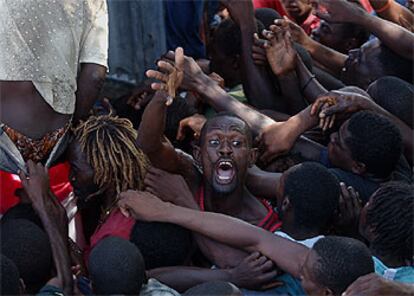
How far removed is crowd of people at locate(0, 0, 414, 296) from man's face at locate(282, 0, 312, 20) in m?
1.18

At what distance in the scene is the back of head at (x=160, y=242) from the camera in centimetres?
358

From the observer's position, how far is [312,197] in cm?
368

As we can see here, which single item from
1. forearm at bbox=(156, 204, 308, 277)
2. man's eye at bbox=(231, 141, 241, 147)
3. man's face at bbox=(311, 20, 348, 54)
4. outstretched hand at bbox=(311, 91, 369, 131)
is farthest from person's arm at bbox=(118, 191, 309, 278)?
man's face at bbox=(311, 20, 348, 54)

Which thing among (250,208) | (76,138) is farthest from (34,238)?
(250,208)

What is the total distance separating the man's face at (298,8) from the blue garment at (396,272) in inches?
110

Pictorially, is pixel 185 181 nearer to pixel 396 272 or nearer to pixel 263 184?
pixel 263 184

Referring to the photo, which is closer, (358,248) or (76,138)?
(358,248)

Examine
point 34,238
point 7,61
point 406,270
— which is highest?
point 7,61

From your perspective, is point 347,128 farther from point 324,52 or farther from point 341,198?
point 324,52

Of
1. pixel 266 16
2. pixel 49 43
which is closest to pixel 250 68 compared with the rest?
pixel 266 16

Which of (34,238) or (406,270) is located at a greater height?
(34,238)

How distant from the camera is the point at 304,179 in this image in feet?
12.3

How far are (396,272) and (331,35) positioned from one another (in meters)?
2.51

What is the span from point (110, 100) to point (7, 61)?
4.42 feet
